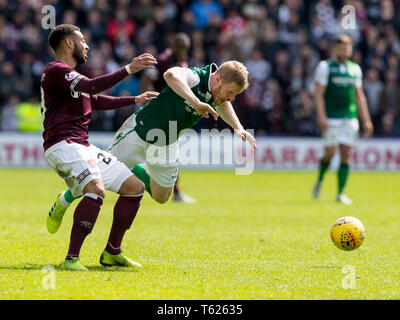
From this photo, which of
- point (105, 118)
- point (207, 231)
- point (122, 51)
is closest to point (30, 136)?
point (105, 118)

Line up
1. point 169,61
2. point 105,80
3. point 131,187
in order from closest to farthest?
1. point 105,80
2. point 131,187
3. point 169,61

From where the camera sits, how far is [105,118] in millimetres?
20422

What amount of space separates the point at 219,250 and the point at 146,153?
4.05ft

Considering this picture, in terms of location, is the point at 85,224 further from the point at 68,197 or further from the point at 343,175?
the point at 343,175

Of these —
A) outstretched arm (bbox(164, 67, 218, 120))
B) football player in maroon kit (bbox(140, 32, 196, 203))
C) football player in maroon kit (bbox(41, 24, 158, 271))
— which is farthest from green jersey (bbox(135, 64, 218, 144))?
football player in maroon kit (bbox(140, 32, 196, 203))

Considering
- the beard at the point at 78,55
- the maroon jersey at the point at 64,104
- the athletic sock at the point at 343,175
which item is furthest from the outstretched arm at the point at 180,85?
the athletic sock at the point at 343,175

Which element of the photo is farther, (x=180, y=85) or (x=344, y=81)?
(x=344, y=81)

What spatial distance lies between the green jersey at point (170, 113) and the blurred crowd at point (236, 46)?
12.0 metres

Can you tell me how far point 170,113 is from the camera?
291 inches

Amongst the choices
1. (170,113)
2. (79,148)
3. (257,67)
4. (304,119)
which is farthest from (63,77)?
(257,67)

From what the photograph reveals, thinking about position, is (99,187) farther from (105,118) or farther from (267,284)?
(105,118)

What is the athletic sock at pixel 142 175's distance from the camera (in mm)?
7973
